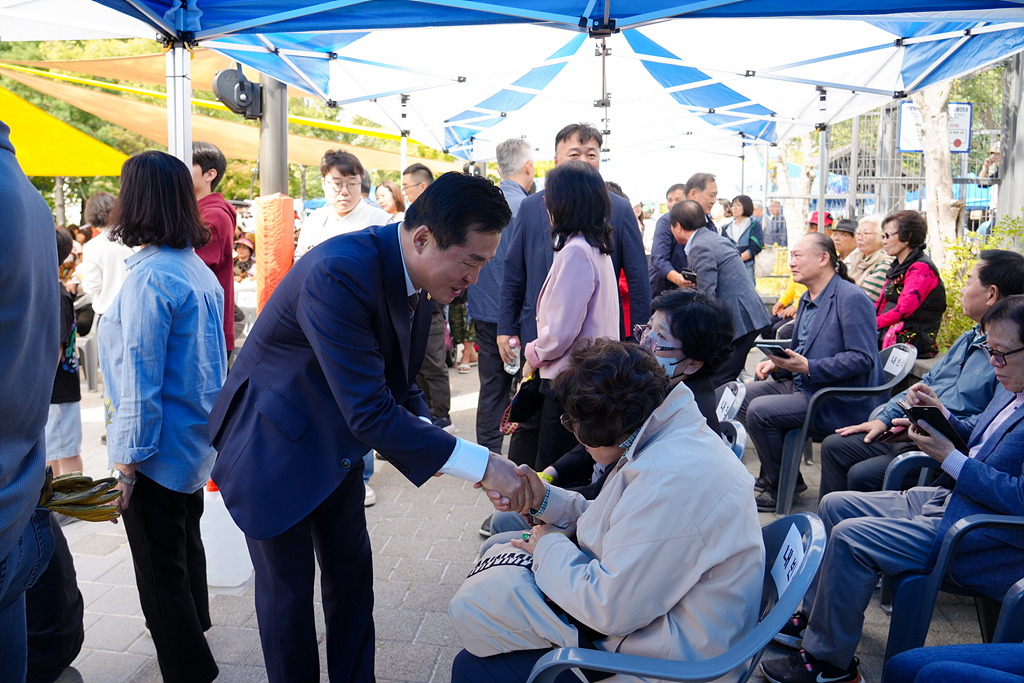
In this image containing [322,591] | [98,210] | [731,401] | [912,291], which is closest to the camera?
[322,591]

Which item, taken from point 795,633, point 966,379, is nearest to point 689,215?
point 966,379

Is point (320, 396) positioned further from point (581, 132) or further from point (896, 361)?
point (896, 361)

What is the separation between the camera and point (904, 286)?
521cm

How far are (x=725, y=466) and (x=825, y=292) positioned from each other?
121 inches

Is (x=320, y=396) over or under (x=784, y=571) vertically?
over

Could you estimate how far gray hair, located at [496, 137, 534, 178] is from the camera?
4.62 meters

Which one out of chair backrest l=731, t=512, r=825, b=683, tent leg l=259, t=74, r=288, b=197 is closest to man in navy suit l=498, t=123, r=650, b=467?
chair backrest l=731, t=512, r=825, b=683

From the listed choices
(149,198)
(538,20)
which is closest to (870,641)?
(149,198)

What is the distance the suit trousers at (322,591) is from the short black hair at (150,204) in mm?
1068

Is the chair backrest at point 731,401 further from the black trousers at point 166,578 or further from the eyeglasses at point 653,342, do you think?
the black trousers at point 166,578

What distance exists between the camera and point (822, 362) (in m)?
4.28

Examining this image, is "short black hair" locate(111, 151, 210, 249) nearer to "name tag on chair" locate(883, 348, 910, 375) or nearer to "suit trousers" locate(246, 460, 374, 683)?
"suit trousers" locate(246, 460, 374, 683)

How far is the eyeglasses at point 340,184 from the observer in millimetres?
4988

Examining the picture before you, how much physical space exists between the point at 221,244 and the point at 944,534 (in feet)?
12.0
